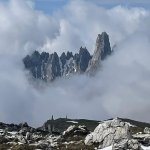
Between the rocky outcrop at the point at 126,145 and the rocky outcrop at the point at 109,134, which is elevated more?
the rocky outcrop at the point at 109,134

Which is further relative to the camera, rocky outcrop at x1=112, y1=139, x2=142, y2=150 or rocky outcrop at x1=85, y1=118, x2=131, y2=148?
rocky outcrop at x1=85, y1=118, x2=131, y2=148

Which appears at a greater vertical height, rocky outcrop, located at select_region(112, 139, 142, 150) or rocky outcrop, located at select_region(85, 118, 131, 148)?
rocky outcrop, located at select_region(85, 118, 131, 148)

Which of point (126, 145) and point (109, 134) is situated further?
point (109, 134)

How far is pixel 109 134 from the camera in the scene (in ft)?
294

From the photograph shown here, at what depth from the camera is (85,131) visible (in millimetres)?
124562

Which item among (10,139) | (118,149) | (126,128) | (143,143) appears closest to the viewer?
(118,149)

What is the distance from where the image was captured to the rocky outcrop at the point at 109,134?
87344 mm

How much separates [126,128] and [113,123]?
4.20 metres

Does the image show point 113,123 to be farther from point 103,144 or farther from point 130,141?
point 130,141

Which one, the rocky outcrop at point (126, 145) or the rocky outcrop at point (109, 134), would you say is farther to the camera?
the rocky outcrop at point (109, 134)

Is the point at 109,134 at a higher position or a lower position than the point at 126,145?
higher

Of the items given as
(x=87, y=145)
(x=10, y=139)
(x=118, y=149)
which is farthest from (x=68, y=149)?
(x=10, y=139)

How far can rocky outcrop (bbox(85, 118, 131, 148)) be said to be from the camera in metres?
87.3

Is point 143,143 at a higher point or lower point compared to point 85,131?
lower
